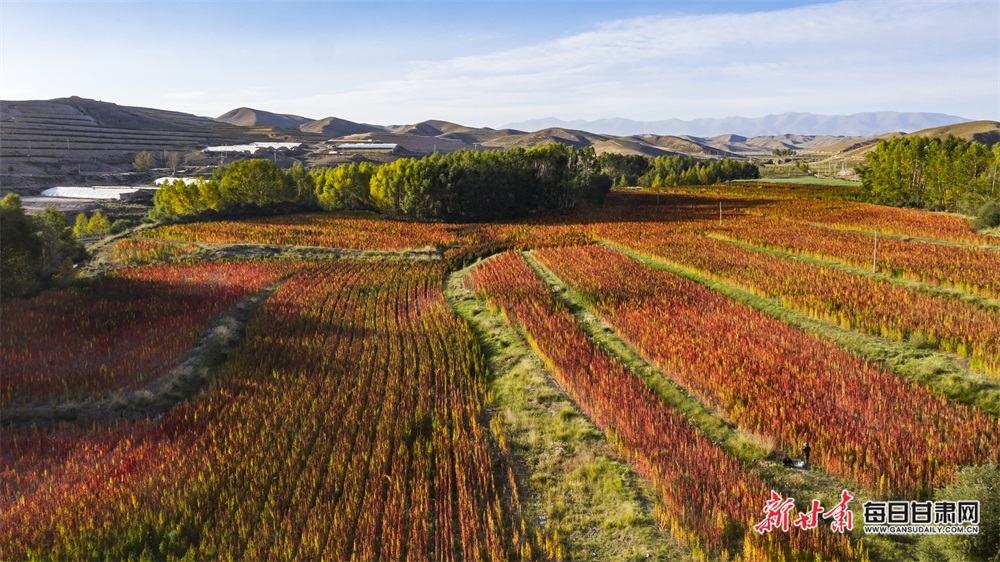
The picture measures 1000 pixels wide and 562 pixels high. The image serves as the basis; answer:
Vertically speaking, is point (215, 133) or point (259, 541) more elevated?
point (215, 133)

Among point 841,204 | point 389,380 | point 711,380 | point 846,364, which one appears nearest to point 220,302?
point 389,380

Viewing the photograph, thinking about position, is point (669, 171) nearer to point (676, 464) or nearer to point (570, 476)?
point (676, 464)

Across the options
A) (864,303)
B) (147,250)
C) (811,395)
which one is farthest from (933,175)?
Result: (147,250)

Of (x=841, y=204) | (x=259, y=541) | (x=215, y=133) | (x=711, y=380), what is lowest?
(x=259, y=541)

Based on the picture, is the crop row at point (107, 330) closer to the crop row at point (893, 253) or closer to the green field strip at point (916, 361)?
the green field strip at point (916, 361)

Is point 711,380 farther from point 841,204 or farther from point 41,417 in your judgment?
point 841,204

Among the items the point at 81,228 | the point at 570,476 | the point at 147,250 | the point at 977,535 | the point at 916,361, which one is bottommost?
the point at 570,476
